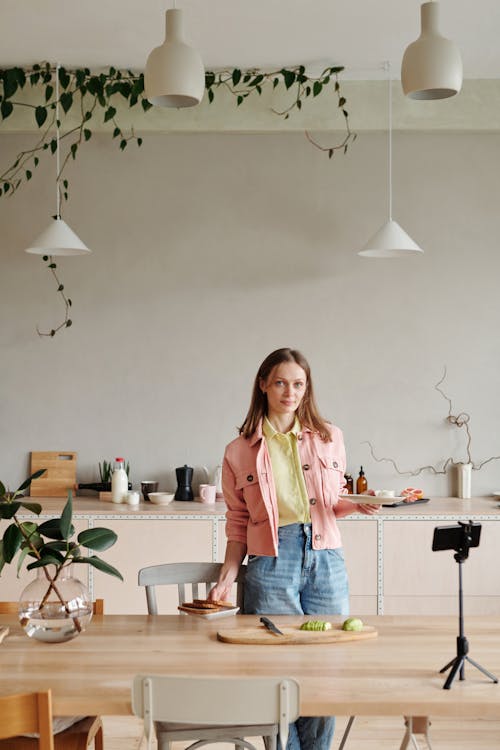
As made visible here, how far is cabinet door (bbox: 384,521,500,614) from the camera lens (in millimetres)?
4766

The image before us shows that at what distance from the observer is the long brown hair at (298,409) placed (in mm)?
3182

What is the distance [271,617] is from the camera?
112 inches

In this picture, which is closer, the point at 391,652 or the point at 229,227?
the point at 391,652

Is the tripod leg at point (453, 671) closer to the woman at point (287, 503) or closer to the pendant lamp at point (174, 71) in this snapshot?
the woman at point (287, 503)

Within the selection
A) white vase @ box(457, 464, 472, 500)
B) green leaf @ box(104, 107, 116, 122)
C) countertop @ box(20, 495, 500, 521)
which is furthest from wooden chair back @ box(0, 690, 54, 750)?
green leaf @ box(104, 107, 116, 122)

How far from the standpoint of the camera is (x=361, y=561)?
4793 millimetres

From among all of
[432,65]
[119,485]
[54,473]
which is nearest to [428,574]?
[119,485]

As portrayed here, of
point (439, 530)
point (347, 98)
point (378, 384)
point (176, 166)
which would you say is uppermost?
point (347, 98)

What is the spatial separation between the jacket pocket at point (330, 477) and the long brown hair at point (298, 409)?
0.08 m

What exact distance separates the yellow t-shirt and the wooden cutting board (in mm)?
497

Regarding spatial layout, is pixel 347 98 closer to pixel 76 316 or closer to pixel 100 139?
pixel 100 139

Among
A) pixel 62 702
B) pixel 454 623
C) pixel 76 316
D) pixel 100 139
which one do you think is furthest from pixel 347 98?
pixel 62 702

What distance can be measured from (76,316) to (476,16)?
2.91 m

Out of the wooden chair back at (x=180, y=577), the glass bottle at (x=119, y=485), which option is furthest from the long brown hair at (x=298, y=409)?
the glass bottle at (x=119, y=485)
